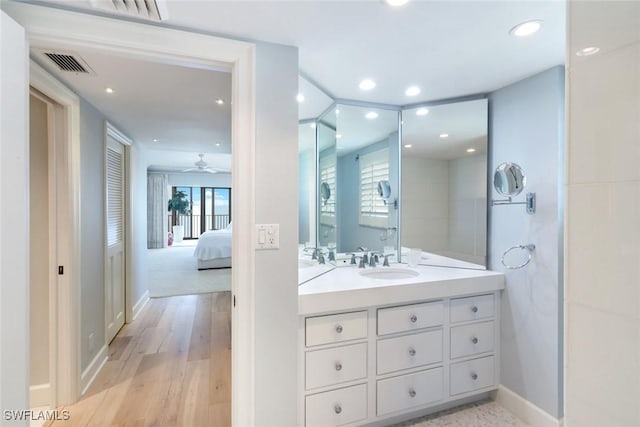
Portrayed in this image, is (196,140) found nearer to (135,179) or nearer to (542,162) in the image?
(135,179)

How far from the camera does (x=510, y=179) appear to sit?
1995mm

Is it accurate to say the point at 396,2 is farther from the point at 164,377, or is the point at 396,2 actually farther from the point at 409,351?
the point at 164,377

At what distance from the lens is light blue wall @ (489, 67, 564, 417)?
1.82m

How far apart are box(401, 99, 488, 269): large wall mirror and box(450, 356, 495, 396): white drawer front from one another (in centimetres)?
69

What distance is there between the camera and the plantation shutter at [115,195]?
2936mm

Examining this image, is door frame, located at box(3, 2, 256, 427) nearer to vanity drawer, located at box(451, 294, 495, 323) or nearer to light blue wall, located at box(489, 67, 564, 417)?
vanity drawer, located at box(451, 294, 495, 323)

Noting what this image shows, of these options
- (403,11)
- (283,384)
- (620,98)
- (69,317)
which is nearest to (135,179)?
(69,317)

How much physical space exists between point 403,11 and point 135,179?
3602mm

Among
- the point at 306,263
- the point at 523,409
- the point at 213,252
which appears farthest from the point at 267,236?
the point at 213,252

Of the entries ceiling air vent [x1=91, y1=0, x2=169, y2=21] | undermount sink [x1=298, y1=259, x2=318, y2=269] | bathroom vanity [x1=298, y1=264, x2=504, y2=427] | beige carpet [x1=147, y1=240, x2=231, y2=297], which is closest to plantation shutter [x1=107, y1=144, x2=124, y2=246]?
beige carpet [x1=147, y1=240, x2=231, y2=297]

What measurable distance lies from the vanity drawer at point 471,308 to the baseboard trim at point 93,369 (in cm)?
267

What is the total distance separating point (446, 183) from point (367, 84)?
1.06 metres

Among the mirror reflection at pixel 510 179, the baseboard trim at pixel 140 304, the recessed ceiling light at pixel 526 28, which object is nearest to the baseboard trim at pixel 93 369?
the baseboard trim at pixel 140 304

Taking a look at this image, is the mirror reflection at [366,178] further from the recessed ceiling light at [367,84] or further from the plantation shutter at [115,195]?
the plantation shutter at [115,195]
